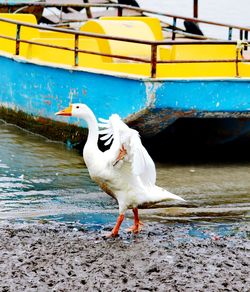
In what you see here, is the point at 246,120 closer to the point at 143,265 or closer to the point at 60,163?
the point at 60,163

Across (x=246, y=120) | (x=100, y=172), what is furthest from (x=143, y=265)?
(x=246, y=120)

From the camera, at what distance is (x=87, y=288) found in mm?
7004

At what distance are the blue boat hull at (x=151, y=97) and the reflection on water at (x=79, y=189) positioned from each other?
624mm

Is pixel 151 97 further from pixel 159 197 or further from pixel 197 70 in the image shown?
pixel 159 197

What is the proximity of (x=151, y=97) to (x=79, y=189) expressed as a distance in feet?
4.57

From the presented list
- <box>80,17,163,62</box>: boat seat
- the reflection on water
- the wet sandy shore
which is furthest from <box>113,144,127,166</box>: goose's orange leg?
<box>80,17,163,62</box>: boat seat

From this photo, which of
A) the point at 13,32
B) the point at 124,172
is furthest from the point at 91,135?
the point at 13,32

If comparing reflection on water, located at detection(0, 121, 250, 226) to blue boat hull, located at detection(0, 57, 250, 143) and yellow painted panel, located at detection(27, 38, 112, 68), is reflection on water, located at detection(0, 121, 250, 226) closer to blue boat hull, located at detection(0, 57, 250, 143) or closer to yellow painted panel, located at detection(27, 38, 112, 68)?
blue boat hull, located at detection(0, 57, 250, 143)

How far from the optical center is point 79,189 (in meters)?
10.7

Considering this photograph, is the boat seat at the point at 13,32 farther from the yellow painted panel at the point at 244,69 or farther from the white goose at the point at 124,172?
the white goose at the point at 124,172

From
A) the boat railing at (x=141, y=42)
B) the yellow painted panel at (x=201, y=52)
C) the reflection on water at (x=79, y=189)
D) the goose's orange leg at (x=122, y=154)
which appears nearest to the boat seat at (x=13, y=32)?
the boat railing at (x=141, y=42)

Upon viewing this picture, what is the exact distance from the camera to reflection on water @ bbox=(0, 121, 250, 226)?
9.53m

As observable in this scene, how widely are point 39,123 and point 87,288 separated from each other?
6626 mm

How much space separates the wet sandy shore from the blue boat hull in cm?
250
